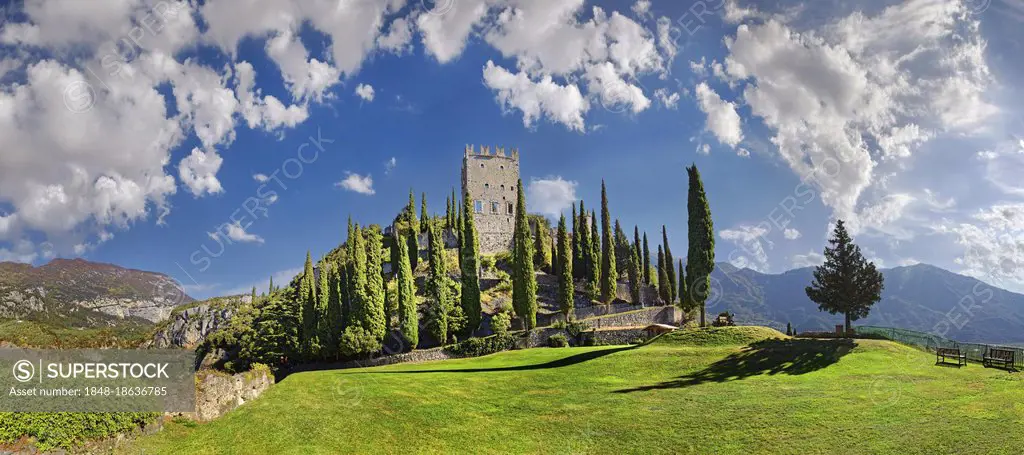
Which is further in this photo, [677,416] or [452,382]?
[452,382]

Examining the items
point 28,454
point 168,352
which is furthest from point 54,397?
point 168,352

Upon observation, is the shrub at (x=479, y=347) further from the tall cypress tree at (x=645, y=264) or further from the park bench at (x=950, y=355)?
the tall cypress tree at (x=645, y=264)

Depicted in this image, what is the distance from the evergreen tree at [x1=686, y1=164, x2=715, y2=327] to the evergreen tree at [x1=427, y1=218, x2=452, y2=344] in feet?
74.1

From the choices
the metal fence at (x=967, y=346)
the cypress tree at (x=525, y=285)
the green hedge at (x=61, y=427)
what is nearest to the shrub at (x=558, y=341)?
the cypress tree at (x=525, y=285)

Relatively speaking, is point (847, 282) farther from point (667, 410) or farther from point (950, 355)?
point (667, 410)

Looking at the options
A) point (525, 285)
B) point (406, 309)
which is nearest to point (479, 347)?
point (406, 309)

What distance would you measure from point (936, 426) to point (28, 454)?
84.7ft

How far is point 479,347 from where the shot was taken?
44469 mm

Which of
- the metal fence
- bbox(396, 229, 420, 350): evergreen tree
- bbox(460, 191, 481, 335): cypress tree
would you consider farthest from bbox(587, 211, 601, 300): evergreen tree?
the metal fence

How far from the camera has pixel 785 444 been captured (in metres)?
15.9

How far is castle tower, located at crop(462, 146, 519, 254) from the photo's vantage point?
98844 millimetres

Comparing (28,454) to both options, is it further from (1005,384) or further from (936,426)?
(1005,384)

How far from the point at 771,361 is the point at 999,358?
9929 millimetres

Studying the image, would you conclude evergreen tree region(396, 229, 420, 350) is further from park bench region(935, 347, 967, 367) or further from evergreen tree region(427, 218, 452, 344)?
park bench region(935, 347, 967, 367)
